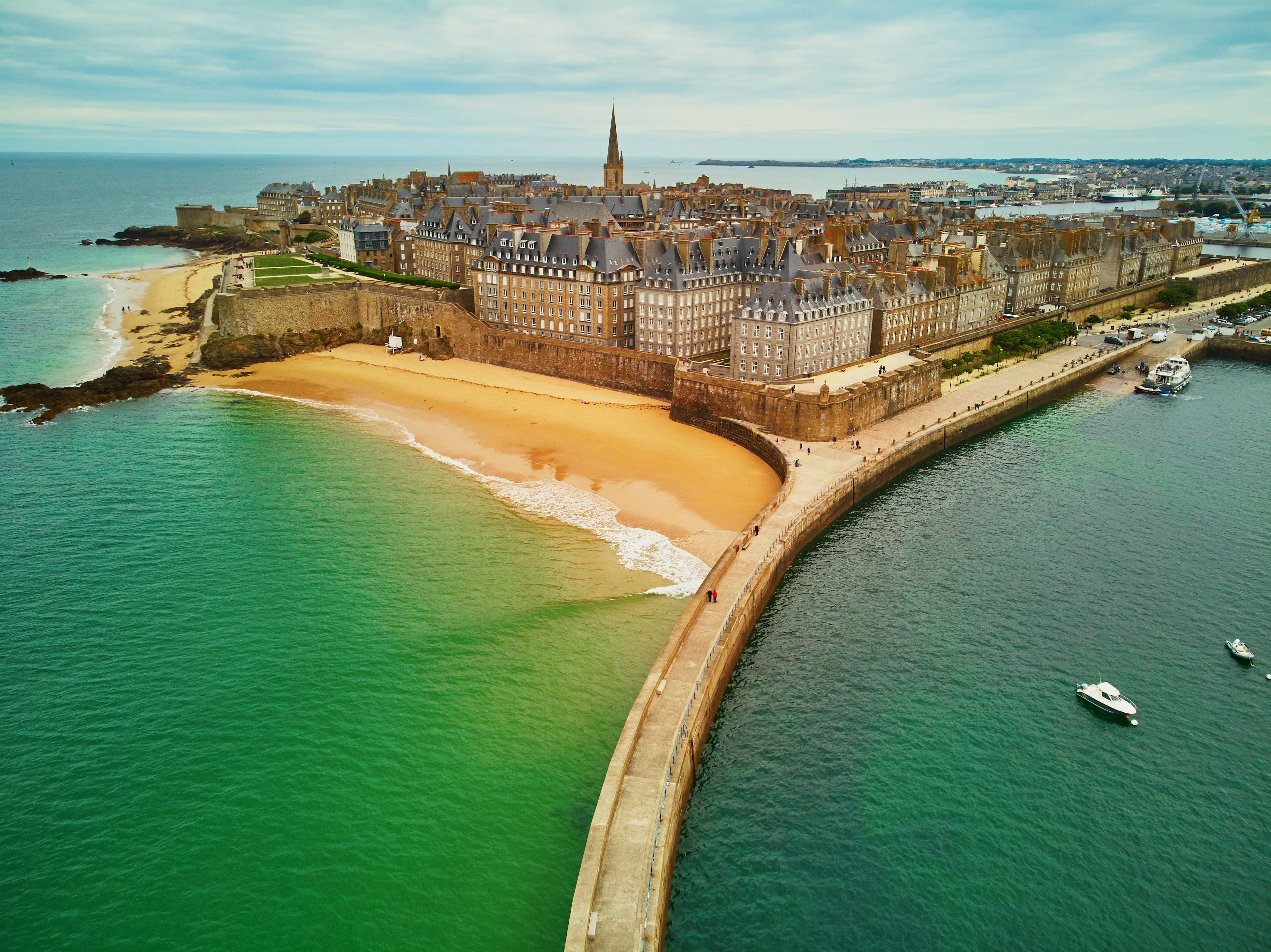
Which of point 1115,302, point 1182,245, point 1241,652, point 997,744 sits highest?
point 1182,245

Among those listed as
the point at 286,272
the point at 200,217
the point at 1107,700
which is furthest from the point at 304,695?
the point at 200,217

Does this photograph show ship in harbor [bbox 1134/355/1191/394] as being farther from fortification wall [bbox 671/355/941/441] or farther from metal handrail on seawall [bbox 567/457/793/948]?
metal handrail on seawall [bbox 567/457/793/948]

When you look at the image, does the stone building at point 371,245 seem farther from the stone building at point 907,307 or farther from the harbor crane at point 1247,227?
the harbor crane at point 1247,227

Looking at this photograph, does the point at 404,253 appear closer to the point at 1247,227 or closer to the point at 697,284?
the point at 697,284

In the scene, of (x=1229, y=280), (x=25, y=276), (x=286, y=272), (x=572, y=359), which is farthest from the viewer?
(x=25, y=276)

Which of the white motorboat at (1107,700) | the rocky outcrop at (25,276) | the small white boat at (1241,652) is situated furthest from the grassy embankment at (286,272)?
the small white boat at (1241,652)

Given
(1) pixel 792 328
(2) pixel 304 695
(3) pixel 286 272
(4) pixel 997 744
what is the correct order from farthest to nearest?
1. (3) pixel 286 272
2. (1) pixel 792 328
3. (2) pixel 304 695
4. (4) pixel 997 744

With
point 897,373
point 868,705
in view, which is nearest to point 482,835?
point 868,705
